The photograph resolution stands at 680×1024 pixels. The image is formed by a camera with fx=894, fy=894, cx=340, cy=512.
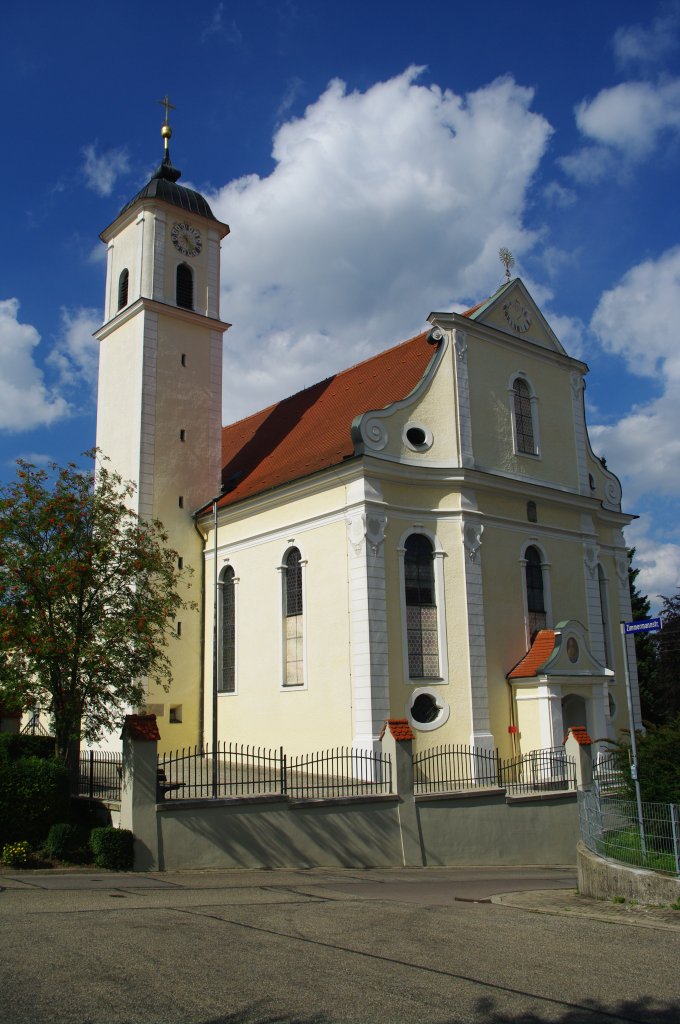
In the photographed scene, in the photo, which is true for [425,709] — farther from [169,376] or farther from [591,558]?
[169,376]

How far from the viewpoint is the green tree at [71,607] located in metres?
15.7

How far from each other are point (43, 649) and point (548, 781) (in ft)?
37.2

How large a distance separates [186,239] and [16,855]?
20284mm

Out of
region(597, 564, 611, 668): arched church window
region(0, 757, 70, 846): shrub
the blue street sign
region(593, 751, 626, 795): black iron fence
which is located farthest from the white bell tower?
the blue street sign

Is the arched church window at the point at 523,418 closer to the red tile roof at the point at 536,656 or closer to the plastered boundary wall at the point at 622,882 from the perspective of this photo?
the red tile roof at the point at 536,656

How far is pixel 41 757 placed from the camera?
Answer: 15477 millimetres

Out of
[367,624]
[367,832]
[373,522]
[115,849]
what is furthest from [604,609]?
[115,849]

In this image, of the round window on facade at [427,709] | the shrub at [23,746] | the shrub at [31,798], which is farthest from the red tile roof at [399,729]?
the shrub at [23,746]

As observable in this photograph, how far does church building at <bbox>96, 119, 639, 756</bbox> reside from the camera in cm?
2088

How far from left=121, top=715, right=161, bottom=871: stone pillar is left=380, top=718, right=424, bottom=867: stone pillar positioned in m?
4.77

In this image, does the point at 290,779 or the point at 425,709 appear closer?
the point at 290,779

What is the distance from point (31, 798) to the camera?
46.7 ft

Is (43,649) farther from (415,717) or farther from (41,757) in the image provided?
(415,717)

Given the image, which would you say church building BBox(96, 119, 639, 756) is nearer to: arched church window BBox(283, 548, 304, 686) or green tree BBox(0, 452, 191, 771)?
arched church window BBox(283, 548, 304, 686)
